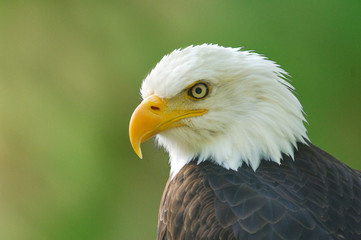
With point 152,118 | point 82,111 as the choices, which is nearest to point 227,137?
point 152,118

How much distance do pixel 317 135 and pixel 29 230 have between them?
272cm

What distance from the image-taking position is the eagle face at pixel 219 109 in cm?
277

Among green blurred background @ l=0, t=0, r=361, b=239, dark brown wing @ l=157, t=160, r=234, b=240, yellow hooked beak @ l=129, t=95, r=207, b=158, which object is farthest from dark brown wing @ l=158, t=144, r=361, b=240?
green blurred background @ l=0, t=0, r=361, b=239

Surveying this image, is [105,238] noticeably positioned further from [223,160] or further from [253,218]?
[253,218]

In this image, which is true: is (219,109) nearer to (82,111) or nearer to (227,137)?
(227,137)

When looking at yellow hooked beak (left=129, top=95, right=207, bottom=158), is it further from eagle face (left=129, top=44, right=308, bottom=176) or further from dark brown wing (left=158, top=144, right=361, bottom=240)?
dark brown wing (left=158, top=144, right=361, bottom=240)

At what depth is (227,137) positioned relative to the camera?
2.81m

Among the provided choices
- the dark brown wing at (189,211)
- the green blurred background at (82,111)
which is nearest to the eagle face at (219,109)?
the dark brown wing at (189,211)

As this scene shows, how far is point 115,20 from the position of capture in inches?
208

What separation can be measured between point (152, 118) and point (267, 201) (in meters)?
0.71

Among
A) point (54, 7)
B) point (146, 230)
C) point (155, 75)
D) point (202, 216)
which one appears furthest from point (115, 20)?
point (202, 216)

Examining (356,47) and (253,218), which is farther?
(356,47)

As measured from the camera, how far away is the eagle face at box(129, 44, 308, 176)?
9.10ft

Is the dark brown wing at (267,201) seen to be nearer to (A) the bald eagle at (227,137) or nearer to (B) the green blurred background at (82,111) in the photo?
(A) the bald eagle at (227,137)
